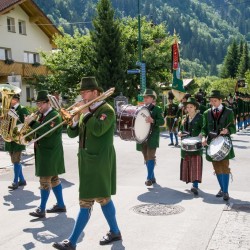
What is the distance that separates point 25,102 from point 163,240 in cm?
3082

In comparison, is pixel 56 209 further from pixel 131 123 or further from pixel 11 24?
pixel 11 24

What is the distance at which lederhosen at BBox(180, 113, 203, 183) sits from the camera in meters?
7.66

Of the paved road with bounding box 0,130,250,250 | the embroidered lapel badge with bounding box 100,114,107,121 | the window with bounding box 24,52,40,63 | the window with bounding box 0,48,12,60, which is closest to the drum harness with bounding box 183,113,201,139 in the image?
the paved road with bounding box 0,130,250,250

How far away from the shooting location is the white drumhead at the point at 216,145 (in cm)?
699

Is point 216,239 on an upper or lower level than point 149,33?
lower

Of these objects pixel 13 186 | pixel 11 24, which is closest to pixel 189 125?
pixel 13 186

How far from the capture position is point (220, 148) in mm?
6953

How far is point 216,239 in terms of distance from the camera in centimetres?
522

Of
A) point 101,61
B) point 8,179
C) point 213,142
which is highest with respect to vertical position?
point 101,61

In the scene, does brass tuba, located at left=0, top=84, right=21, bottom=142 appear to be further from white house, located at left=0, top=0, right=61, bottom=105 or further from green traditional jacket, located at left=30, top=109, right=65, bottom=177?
white house, located at left=0, top=0, right=61, bottom=105

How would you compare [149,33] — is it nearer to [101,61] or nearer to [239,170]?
[101,61]

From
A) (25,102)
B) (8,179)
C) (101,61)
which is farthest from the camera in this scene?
(25,102)

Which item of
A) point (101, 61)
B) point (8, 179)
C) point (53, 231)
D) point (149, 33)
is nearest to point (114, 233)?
point (53, 231)

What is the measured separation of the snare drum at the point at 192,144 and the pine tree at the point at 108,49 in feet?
64.6
